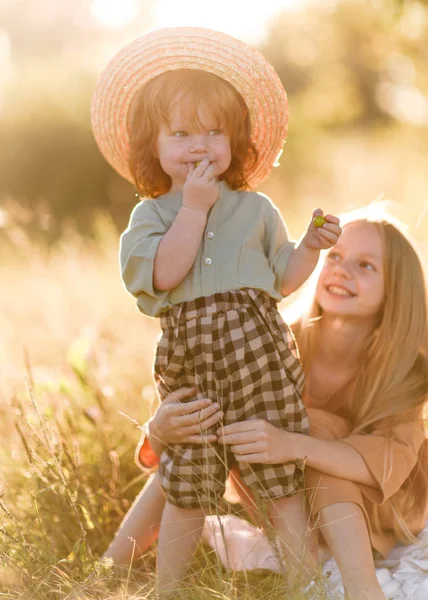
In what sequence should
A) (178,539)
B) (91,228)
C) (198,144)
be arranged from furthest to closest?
(91,228) < (178,539) < (198,144)

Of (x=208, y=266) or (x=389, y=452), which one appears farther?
(x=389, y=452)

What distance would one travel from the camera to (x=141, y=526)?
3.04 meters

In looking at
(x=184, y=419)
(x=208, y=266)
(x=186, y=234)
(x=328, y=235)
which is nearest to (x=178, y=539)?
(x=184, y=419)

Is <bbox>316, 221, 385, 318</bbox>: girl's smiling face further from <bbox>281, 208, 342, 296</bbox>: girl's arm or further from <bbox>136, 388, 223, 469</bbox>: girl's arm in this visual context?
<bbox>136, 388, 223, 469</bbox>: girl's arm

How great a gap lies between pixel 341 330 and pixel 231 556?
99 cm

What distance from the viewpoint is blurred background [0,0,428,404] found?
5254 mm

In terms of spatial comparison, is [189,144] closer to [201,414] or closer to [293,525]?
[201,414]

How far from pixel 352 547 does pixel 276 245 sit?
1040mm

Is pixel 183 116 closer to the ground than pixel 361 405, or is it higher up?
higher up

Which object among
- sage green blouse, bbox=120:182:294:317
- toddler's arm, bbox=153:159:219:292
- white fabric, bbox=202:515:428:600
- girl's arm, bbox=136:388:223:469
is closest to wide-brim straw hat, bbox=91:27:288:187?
sage green blouse, bbox=120:182:294:317

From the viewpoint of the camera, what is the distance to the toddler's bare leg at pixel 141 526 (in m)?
3.01

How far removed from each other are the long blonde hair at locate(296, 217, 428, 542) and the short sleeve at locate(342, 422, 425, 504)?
36mm

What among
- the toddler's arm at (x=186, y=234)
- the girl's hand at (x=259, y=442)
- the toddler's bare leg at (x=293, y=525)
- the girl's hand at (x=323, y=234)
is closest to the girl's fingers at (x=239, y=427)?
the girl's hand at (x=259, y=442)

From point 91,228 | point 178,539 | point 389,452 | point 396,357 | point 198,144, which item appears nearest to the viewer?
point 198,144
